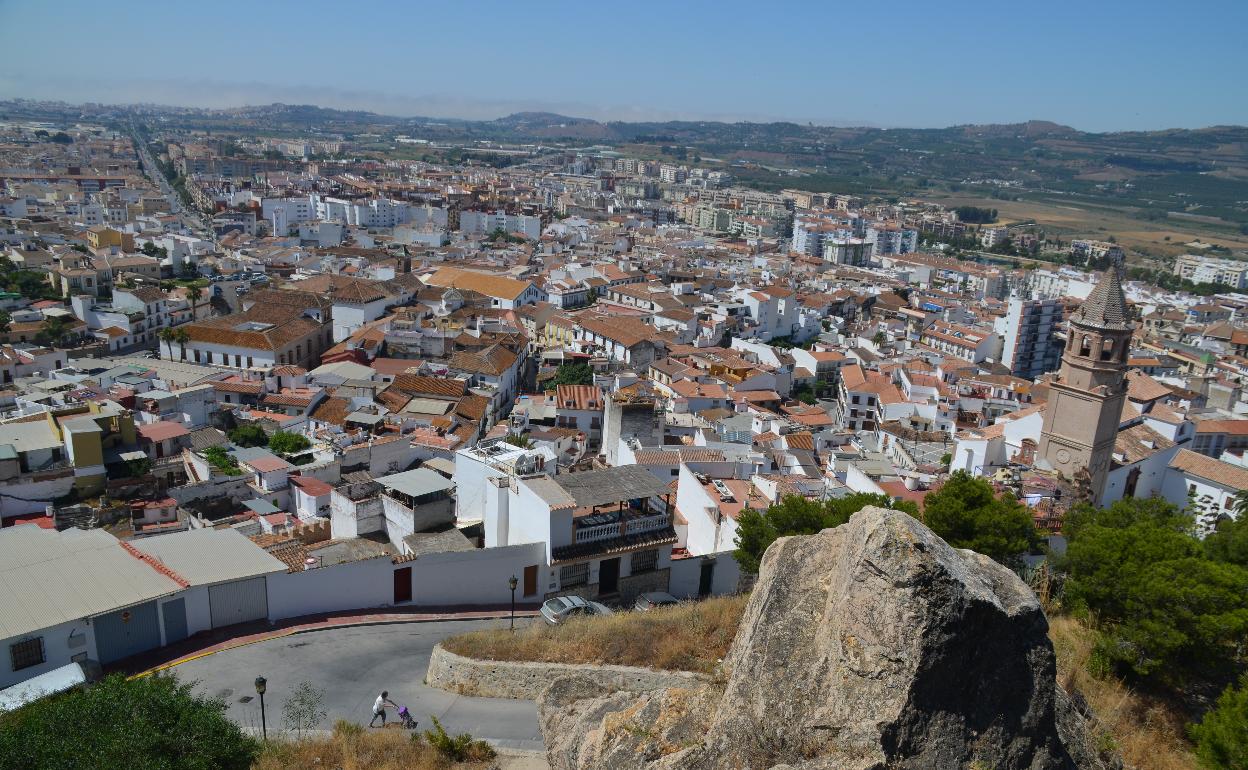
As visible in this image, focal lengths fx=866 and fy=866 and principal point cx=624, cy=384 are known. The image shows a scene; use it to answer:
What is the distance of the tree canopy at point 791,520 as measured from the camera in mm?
14578

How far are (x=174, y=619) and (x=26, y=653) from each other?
1850mm

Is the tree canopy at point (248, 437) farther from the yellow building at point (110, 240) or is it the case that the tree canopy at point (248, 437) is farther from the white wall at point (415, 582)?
the yellow building at point (110, 240)

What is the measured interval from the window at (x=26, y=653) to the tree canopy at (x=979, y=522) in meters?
12.8

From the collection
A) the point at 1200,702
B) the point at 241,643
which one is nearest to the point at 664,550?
the point at 241,643

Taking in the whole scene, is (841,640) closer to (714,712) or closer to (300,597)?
(714,712)

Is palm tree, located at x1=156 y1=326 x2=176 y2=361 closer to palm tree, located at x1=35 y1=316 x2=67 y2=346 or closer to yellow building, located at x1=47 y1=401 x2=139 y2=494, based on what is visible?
palm tree, located at x1=35 y1=316 x2=67 y2=346

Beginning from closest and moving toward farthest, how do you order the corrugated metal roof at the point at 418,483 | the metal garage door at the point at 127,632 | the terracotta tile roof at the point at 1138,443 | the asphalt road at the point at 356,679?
1. the asphalt road at the point at 356,679
2. the metal garage door at the point at 127,632
3. the corrugated metal roof at the point at 418,483
4. the terracotta tile roof at the point at 1138,443

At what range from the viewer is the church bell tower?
2022 cm

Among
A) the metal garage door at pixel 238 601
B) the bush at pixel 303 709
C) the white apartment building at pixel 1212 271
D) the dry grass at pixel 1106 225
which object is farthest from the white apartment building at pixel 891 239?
the bush at pixel 303 709

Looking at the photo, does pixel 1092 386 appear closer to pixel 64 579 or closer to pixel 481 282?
pixel 64 579

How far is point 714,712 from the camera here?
6012mm

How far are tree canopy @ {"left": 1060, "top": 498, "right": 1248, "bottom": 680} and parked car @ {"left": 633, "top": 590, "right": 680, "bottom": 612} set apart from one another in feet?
20.7

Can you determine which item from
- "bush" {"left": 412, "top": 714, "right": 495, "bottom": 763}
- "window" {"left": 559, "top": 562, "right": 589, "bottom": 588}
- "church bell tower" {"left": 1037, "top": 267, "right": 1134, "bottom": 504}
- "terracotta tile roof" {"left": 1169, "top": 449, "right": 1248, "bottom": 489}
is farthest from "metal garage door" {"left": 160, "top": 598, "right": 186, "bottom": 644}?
"terracotta tile roof" {"left": 1169, "top": 449, "right": 1248, "bottom": 489}

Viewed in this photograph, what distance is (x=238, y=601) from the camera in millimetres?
13258
